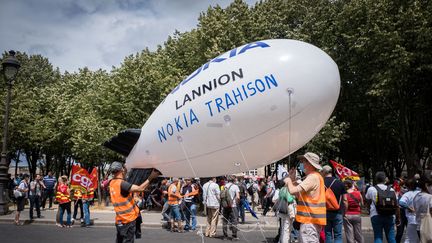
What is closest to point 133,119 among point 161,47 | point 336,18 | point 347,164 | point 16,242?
point 161,47

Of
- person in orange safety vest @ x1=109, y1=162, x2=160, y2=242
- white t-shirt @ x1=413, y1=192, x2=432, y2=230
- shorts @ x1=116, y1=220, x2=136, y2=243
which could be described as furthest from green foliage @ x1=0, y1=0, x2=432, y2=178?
shorts @ x1=116, y1=220, x2=136, y2=243

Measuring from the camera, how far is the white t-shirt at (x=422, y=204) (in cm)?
687

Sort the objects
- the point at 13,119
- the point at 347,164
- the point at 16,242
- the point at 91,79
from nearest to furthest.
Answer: the point at 16,242, the point at 13,119, the point at 347,164, the point at 91,79

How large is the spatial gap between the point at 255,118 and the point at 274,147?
23.9 inches

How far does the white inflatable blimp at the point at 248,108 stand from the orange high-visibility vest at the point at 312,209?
863 mm

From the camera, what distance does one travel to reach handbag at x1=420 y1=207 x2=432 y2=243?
6.62 metres

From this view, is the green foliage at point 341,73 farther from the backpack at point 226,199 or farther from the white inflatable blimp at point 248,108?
the white inflatable blimp at point 248,108

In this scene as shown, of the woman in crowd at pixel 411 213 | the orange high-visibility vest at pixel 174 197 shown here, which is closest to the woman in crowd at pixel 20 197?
the orange high-visibility vest at pixel 174 197

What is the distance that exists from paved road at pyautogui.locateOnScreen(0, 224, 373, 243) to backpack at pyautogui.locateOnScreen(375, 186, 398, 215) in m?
3.32

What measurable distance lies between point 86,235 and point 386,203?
864cm

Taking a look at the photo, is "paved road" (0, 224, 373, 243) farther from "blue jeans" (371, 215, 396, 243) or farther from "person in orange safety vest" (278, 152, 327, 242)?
"person in orange safety vest" (278, 152, 327, 242)

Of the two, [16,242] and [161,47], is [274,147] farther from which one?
[161,47]

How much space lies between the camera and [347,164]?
3641 cm

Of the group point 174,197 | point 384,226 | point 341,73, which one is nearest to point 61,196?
point 174,197
